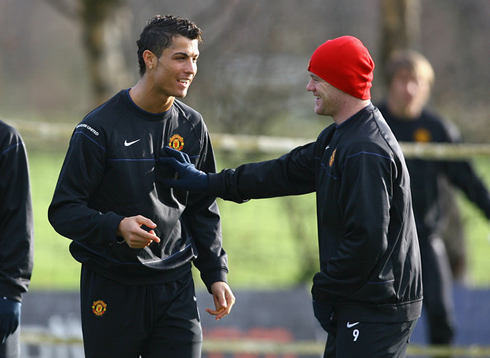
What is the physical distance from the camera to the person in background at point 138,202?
3506 mm

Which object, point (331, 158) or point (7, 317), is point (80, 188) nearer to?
point (7, 317)

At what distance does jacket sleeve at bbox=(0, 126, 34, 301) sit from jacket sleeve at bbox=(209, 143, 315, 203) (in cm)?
98

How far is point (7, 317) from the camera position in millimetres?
3771

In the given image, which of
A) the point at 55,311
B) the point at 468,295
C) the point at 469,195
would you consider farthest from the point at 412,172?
the point at 55,311

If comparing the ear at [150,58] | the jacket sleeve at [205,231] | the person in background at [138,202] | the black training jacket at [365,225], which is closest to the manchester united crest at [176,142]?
the person in background at [138,202]

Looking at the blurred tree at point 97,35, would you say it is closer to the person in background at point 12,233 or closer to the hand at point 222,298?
the person in background at point 12,233

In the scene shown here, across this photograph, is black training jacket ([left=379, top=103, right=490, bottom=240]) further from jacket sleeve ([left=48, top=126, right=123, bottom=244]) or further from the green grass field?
the green grass field

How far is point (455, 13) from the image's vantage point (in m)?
16.4

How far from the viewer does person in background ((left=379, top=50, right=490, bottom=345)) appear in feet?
20.4

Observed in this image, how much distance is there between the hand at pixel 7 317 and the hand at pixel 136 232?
85 cm

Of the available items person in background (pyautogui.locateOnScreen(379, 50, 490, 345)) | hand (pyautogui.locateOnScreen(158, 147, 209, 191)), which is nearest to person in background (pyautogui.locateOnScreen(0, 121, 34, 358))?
hand (pyautogui.locateOnScreen(158, 147, 209, 191))

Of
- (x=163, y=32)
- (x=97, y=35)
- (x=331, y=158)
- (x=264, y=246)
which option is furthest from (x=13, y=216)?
(x=264, y=246)

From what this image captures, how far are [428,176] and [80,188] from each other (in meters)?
3.70

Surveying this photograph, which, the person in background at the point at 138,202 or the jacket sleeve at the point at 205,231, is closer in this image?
the person in background at the point at 138,202
